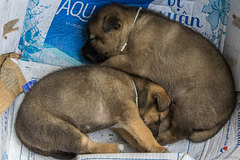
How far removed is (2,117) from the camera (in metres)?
3.34

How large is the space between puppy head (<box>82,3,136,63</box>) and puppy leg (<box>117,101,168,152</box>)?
83cm

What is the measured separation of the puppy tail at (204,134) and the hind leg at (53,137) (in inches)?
47.8

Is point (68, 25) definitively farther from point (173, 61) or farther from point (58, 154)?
point (58, 154)

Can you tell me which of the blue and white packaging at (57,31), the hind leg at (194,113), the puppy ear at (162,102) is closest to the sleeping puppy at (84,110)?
the puppy ear at (162,102)

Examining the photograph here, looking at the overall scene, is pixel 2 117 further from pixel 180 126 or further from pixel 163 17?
pixel 163 17

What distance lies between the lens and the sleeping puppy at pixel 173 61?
3164 mm

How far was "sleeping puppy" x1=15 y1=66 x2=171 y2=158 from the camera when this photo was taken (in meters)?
2.88

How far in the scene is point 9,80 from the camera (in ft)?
11.5

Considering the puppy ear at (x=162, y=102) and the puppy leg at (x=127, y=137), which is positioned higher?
the puppy ear at (x=162, y=102)

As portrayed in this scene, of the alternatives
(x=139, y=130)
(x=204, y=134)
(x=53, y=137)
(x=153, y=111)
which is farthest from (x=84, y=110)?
(x=204, y=134)

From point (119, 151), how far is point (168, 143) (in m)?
0.60

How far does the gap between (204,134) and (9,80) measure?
2311 mm

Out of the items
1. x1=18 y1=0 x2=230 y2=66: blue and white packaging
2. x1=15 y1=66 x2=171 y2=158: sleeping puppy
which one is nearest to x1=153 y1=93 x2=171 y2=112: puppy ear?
x1=15 y1=66 x2=171 y2=158: sleeping puppy

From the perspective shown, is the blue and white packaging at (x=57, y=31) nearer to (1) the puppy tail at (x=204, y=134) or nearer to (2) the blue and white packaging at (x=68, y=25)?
(2) the blue and white packaging at (x=68, y=25)
